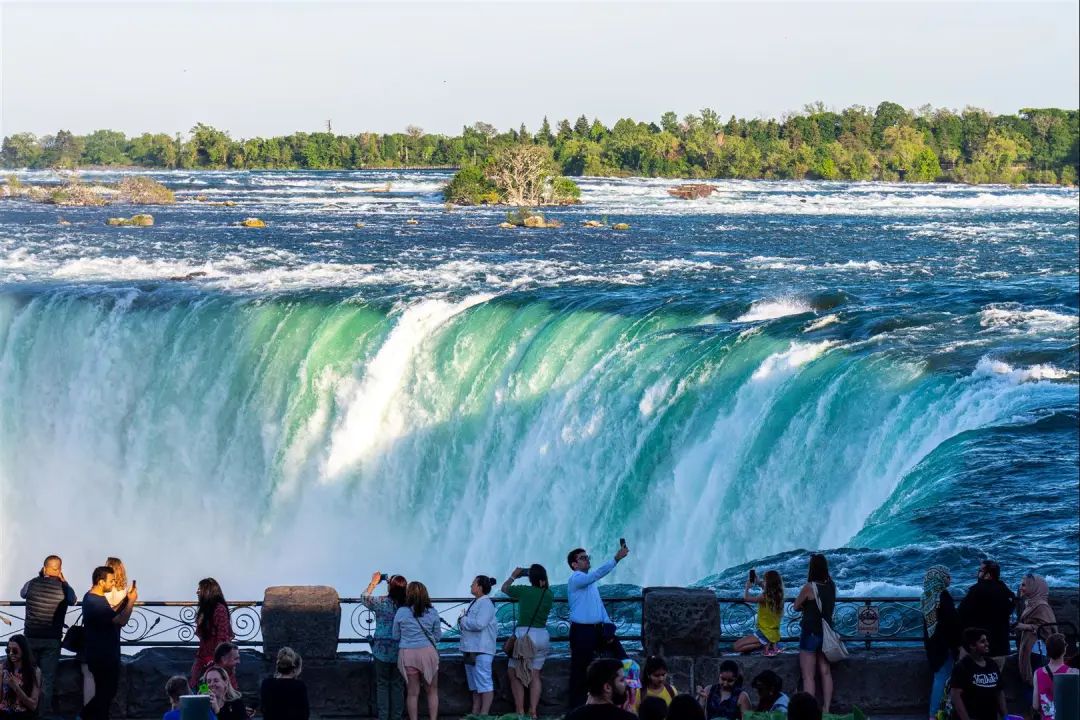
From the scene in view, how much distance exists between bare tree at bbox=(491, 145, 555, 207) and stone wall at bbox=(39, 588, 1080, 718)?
74200 mm

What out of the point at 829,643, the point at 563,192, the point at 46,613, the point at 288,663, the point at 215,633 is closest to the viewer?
the point at 288,663

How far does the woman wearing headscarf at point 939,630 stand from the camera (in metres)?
11.0

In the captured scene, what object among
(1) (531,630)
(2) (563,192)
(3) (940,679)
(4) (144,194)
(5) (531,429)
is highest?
(4) (144,194)

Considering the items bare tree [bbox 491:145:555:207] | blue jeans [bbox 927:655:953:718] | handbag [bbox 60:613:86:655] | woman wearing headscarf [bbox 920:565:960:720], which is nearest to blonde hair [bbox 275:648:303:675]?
handbag [bbox 60:613:86:655]

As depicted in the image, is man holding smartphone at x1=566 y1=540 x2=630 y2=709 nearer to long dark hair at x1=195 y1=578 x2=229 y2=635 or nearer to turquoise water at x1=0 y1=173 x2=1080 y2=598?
long dark hair at x1=195 y1=578 x2=229 y2=635

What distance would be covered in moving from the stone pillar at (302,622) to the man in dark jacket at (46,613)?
1.43 metres

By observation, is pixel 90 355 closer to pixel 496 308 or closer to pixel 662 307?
Result: pixel 496 308

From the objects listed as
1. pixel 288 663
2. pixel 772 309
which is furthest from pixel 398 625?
pixel 772 309

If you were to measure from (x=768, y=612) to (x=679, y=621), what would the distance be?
2.27 ft

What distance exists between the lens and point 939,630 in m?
11.1

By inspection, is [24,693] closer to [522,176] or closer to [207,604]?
[207,604]

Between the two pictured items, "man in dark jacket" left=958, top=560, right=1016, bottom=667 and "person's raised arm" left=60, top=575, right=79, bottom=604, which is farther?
"person's raised arm" left=60, top=575, right=79, bottom=604

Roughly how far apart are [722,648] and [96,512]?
1850 cm

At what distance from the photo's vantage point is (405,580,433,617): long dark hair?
10.9 meters
